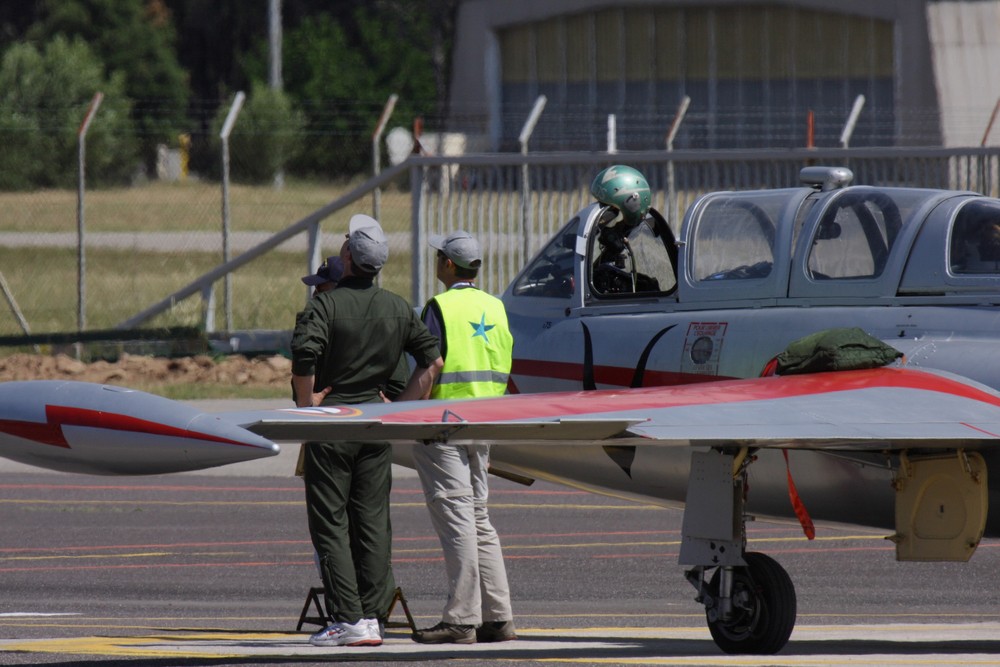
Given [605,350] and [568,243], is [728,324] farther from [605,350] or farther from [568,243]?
[568,243]

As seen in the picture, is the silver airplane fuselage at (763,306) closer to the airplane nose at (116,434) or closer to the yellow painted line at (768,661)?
the yellow painted line at (768,661)

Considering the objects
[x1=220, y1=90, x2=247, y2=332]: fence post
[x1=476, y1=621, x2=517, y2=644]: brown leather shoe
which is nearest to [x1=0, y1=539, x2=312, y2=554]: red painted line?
[x1=476, y1=621, x2=517, y2=644]: brown leather shoe

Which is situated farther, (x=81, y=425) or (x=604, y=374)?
(x=604, y=374)

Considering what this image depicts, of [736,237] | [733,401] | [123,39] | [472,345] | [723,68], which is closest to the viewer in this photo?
[733,401]

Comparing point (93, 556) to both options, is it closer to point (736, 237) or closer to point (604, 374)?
point (604, 374)

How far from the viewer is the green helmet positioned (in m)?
10.9

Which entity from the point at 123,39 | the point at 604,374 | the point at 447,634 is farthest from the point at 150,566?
the point at 123,39

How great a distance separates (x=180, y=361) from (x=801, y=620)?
13.4 metres

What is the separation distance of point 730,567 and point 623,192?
3.14m

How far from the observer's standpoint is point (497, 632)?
8680 mm

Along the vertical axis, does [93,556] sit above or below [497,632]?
below

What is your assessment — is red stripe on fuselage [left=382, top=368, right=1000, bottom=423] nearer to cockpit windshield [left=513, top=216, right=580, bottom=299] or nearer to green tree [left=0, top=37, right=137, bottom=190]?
cockpit windshield [left=513, top=216, right=580, bottom=299]

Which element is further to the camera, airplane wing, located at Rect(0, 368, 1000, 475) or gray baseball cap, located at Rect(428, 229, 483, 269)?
gray baseball cap, located at Rect(428, 229, 483, 269)

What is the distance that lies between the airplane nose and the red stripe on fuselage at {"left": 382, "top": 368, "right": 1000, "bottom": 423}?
103 centimetres
